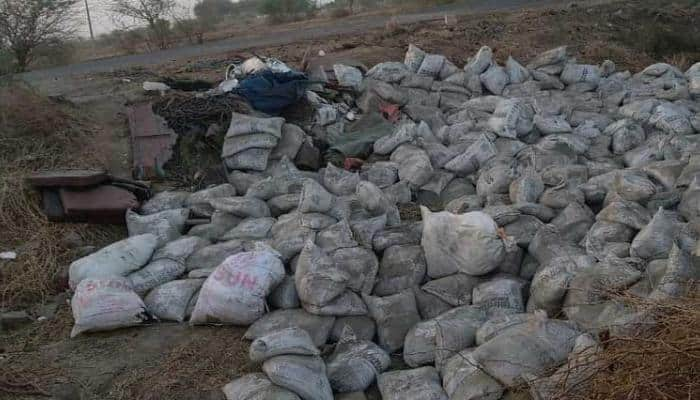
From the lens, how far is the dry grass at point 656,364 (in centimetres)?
185

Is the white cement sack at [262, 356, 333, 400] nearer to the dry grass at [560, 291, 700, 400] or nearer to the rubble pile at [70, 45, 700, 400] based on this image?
the rubble pile at [70, 45, 700, 400]

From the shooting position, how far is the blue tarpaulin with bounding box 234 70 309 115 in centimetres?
602

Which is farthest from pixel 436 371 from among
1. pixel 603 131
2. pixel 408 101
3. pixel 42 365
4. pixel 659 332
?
pixel 408 101

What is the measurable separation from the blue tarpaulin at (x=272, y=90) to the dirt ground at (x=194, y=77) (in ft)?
3.86

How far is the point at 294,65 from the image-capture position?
784 centimetres

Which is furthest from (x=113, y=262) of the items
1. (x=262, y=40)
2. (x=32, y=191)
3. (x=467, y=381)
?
(x=262, y=40)

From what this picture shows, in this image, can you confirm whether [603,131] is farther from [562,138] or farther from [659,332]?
[659,332]

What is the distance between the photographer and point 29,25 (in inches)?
471

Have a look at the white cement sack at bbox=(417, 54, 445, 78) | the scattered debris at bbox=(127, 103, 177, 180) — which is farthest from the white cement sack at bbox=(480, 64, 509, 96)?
the scattered debris at bbox=(127, 103, 177, 180)

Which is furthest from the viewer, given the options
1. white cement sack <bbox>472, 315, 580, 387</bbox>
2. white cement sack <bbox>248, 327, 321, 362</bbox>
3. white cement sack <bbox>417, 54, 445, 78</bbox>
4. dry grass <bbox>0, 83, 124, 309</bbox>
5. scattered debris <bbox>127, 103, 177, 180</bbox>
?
white cement sack <bbox>417, 54, 445, 78</bbox>

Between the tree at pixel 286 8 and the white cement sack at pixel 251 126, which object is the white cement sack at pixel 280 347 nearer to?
the white cement sack at pixel 251 126

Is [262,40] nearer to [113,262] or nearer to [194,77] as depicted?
[194,77]

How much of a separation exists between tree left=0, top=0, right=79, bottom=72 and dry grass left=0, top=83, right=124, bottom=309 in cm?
645

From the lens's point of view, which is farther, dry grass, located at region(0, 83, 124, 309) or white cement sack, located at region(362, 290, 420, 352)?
dry grass, located at region(0, 83, 124, 309)
